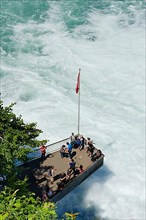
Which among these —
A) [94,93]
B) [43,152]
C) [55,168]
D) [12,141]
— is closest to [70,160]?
[55,168]

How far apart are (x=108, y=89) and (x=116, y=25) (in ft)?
59.5

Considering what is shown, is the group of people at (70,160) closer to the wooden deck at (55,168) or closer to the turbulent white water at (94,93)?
the wooden deck at (55,168)

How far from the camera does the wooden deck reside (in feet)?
91.4

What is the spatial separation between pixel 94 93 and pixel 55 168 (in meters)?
17.0

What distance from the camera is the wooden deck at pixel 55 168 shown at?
27.9 meters

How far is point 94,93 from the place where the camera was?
147 ft

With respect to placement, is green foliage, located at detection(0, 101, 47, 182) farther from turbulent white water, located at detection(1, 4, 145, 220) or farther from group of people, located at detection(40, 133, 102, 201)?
turbulent white water, located at detection(1, 4, 145, 220)

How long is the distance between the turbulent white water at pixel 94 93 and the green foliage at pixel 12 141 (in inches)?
307

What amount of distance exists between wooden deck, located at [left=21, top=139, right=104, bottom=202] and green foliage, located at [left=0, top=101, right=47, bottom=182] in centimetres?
369

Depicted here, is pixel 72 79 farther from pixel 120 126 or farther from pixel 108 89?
pixel 120 126

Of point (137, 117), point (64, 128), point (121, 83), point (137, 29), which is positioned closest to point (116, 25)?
point (137, 29)

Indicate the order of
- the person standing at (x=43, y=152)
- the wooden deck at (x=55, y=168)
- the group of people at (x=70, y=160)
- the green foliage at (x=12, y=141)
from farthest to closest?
the person standing at (x=43, y=152) < the wooden deck at (x=55, y=168) < the group of people at (x=70, y=160) < the green foliage at (x=12, y=141)

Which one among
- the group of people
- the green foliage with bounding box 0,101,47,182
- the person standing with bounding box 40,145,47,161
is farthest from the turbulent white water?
the green foliage with bounding box 0,101,47,182

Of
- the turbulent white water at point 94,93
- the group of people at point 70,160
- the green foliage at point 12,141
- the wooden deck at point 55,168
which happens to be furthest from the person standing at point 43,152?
the turbulent white water at point 94,93
